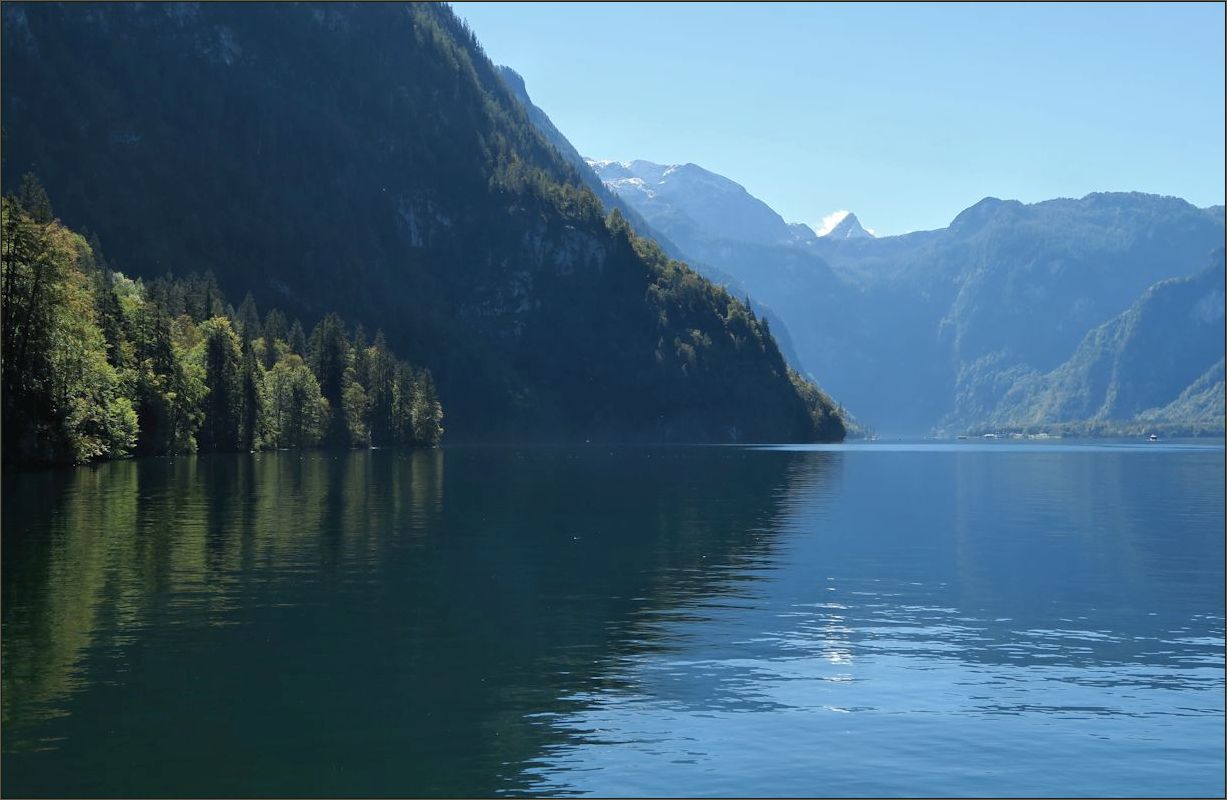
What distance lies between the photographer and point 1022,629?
48438 mm

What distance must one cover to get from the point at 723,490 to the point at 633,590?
70.1 meters

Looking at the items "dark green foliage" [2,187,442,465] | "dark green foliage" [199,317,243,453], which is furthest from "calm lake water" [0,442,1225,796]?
"dark green foliage" [199,317,243,453]

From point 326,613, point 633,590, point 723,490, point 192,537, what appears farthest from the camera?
point 723,490

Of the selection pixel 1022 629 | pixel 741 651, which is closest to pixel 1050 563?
pixel 1022 629

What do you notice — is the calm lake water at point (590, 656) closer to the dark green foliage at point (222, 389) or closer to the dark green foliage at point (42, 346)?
the dark green foliage at point (42, 346)

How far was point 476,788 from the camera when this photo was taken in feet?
89.8

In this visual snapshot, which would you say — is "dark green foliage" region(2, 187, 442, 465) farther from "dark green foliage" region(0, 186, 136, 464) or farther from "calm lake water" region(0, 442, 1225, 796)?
"calm lake water" region(0, 442, 1225, 796)

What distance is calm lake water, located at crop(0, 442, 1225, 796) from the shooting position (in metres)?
28.9

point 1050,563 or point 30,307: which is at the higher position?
point 30,307

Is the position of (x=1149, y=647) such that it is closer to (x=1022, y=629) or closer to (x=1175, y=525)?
(x=1022, y=629)

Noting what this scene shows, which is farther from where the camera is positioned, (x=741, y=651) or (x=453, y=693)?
(x=741, y=651)

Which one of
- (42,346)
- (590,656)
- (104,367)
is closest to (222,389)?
(104,367)

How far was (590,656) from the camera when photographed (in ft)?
134

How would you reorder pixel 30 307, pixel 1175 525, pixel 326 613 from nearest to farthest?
1. pixel 326 613
2. pixel 1175 525
3. pixel 30 307
